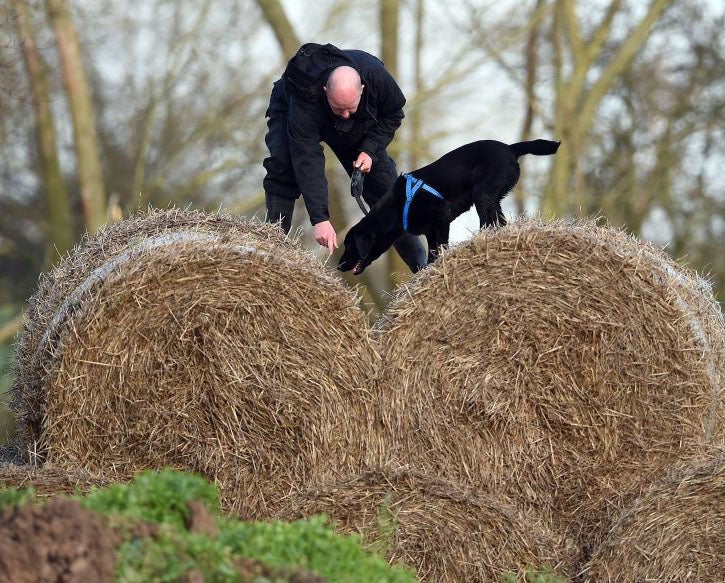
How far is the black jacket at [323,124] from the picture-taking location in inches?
271

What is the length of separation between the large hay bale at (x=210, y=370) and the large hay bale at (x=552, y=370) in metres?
0.34

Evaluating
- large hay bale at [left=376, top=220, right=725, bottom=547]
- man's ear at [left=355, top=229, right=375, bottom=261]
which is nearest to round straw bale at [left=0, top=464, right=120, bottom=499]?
large hay bale at [left=376, top=220, right=725, bottom=547]

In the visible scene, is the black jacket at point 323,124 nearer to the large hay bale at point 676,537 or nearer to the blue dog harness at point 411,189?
the blue dog harness at point 411,189

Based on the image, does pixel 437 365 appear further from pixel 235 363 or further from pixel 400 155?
pixel 400 155

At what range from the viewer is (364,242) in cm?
717

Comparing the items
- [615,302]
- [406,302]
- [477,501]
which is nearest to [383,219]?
[406,302]

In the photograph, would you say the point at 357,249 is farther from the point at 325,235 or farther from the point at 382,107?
the point at 382,107

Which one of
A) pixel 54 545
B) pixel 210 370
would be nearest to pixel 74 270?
pixel 210 370

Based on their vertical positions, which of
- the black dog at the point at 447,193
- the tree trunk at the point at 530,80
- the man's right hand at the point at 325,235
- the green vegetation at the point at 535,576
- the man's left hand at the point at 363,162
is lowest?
the green vegetation at the point at 535,576

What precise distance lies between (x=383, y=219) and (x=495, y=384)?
172cm

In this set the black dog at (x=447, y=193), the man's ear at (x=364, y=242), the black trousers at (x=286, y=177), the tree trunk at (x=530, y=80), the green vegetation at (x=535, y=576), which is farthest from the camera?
the tree trunk at (x=530, y=80)

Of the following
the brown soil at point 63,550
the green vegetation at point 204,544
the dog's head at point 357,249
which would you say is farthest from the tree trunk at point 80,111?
the brown soil at point 63,550

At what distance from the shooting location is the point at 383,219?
709cm

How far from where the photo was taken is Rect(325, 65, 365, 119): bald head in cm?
658
